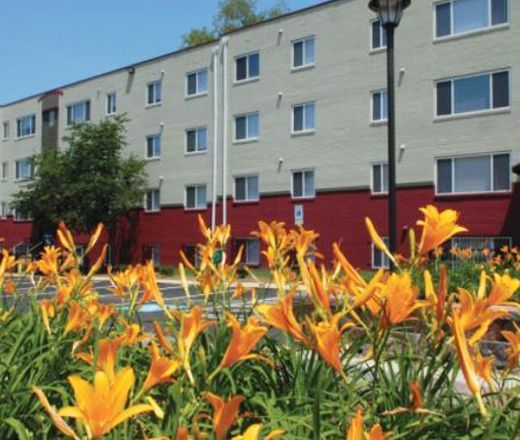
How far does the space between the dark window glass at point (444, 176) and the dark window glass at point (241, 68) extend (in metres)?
10.8

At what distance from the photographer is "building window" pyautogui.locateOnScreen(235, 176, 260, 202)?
95.8 ft

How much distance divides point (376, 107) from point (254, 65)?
23.4 feet

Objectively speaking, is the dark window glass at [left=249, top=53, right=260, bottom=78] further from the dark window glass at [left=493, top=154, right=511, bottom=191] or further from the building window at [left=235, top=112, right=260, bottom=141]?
the dark window glass at [left=493, top=154, right=511, bottom=191]

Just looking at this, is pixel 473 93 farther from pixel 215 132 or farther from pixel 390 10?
pixel 390 10

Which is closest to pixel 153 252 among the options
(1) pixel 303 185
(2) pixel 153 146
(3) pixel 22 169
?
(2) pixel 153 146

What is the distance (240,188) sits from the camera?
97.5 ft

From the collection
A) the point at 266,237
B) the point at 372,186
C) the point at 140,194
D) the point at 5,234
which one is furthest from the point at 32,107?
the point at 266,237

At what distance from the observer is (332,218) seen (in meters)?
26.3

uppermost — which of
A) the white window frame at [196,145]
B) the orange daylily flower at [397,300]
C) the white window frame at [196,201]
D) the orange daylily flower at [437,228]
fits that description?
the white window frame at [196,145]

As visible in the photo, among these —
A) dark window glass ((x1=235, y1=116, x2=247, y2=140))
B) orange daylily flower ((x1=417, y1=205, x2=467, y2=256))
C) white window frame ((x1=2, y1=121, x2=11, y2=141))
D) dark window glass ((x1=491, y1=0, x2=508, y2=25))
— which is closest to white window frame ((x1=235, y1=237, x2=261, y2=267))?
dark window glass ((x1=235, y1=116, x2=247, y2=140))

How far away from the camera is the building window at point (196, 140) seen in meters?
31.3

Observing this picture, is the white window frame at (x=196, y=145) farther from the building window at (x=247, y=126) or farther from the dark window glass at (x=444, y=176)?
the dark window glass at (x=444, y=176)

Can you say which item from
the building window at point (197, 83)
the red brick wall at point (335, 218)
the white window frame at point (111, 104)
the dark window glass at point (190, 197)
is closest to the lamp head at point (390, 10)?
the red brick wall at point (335, 218)

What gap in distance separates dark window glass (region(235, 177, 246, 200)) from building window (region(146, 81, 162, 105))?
7.23m
